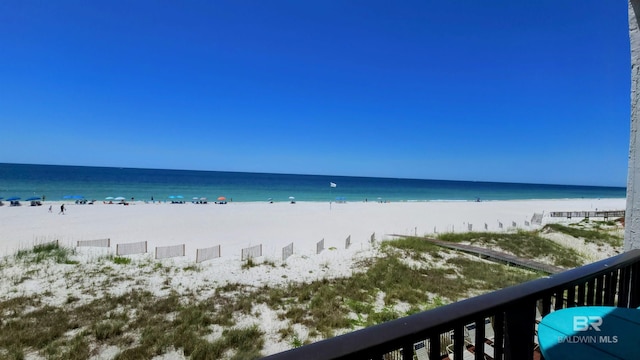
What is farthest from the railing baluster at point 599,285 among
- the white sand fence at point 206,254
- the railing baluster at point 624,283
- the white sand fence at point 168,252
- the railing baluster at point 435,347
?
the white sand fence at point 168,252

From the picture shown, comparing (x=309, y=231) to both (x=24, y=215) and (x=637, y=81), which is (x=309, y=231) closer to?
(x=637, y=81)

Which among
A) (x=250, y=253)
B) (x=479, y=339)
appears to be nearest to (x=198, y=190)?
(x=250, y=253)

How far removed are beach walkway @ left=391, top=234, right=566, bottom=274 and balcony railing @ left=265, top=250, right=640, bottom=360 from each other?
9.12m

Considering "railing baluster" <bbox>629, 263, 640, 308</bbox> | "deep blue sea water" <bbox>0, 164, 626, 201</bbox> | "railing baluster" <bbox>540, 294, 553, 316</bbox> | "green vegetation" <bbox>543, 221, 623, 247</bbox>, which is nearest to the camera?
"railing baluster" <bbox>540, 294, 553, 316</bbox>

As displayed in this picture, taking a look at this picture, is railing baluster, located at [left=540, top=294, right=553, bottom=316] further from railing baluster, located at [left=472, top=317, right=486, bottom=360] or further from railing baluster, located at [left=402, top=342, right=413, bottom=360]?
railing baluster, located at [left=402, top=342, right=413, bottom=360]

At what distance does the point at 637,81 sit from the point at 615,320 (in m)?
2.96

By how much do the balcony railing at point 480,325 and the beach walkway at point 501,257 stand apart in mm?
9123

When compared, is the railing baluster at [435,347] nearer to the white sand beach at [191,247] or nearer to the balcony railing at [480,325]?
the balcony railing at [480,325]

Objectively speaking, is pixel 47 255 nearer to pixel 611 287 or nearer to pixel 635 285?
pixel 611 287

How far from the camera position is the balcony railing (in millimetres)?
975

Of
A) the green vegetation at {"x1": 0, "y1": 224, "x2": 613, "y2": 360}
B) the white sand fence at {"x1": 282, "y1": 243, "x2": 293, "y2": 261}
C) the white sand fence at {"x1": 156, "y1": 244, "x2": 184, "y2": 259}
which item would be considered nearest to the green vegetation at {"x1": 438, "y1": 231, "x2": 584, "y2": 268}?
the green vegetation at {"x1": 0, "y1": 224, "x2": 613, "y2": 360}

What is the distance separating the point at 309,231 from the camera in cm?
1862

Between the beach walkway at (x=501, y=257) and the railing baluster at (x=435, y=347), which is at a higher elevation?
the railing baluster at (x=435, y=347)

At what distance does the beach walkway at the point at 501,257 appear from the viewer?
9.67m
